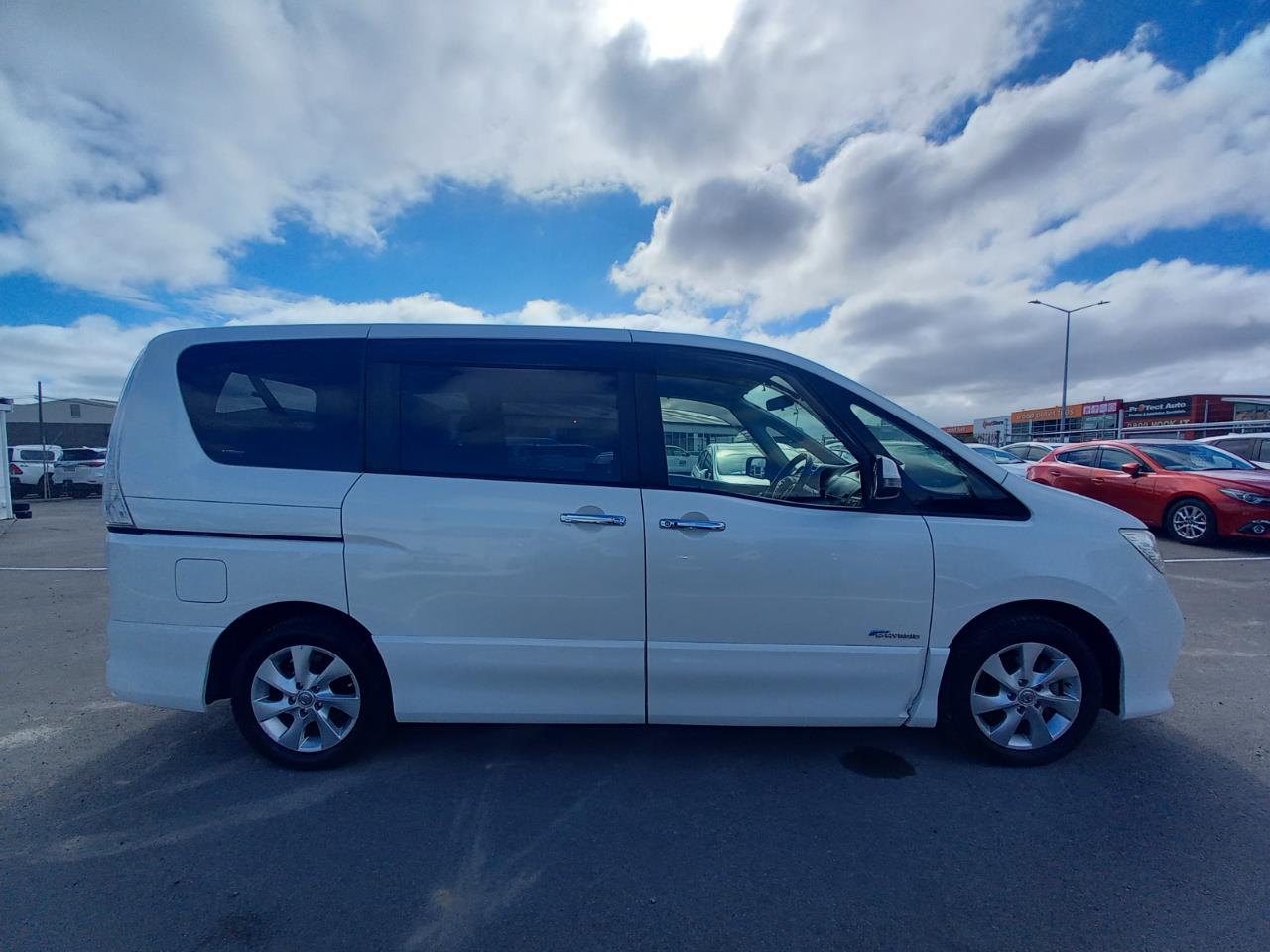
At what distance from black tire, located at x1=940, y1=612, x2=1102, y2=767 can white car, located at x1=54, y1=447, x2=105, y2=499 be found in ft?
81.4

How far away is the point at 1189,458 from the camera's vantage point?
942cm

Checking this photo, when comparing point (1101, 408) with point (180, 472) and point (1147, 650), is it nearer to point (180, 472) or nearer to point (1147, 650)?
point (1147, 650)

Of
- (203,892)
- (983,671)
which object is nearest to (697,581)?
(983,671)

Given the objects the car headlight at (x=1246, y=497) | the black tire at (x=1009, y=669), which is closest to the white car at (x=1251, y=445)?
the car headlight at (x=1246, y=497)

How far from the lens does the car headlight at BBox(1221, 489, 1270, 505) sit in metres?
8.09

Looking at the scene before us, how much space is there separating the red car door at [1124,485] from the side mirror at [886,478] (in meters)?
8.66

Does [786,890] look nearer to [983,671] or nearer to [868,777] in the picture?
[868,777]

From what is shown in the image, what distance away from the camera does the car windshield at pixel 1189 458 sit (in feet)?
30.2

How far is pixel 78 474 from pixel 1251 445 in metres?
32.1

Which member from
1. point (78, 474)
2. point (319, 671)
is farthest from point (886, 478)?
point (78, 474)

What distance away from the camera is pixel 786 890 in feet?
6.99

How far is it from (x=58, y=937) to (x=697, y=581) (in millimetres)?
2480

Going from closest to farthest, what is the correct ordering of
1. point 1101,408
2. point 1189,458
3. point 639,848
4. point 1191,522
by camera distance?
point 639,848 → point 1191,522 → point 1189,458 → point 1101,408

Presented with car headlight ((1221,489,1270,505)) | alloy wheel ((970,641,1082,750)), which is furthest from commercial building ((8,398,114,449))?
car headlight ((1221,489,1270,505))
